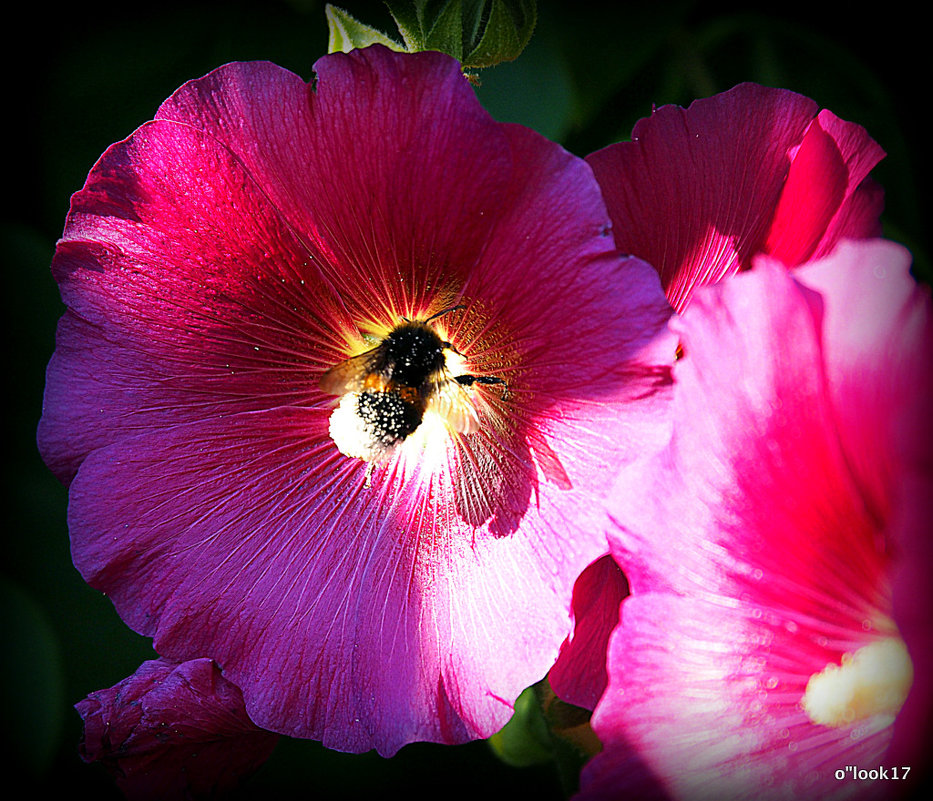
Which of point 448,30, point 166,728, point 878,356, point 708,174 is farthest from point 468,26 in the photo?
point 166,728

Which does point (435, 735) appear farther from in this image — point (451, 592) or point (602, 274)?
point (602, 274)

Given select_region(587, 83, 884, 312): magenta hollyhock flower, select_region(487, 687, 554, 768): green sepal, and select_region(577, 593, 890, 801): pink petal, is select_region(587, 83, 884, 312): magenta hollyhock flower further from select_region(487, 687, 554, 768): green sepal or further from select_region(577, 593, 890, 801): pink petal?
select_region(487, 687, 554, 768): green sepal

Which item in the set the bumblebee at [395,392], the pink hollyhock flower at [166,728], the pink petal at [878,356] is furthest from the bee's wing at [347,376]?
the pink petal at [878,356]

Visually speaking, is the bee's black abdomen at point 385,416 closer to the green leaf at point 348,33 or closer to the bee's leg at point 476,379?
the bee's leg at point 476,379

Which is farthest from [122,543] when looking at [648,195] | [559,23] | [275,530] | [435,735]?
[559,23]

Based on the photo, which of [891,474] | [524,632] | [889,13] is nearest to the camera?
[891,474]

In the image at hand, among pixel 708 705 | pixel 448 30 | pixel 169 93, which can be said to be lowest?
pixel 708 705

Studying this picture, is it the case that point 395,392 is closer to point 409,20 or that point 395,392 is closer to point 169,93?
point 409,20
